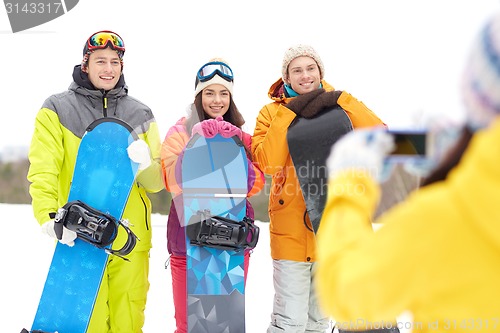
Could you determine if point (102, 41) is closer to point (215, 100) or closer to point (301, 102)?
point (215, 100)

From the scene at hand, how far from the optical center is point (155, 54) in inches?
433

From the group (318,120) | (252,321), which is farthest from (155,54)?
(318,120)

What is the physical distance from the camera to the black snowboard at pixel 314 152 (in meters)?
3.15

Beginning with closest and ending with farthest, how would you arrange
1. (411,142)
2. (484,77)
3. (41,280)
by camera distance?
(484,77)
(411,142)
(41,280)

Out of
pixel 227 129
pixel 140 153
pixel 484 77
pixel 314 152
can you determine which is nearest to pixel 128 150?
pixel 140 153

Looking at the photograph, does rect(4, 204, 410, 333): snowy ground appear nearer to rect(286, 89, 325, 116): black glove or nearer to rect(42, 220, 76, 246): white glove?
rect(42, 220, 76, 246): white glove

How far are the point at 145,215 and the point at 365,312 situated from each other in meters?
2.39

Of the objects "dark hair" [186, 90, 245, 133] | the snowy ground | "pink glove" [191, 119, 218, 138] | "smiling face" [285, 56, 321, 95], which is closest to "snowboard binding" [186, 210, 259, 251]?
"pink glove" [191, 119, 218, 138]

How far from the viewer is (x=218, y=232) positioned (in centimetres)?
310

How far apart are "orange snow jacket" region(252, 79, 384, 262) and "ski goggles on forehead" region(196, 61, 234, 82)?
1.07 feet

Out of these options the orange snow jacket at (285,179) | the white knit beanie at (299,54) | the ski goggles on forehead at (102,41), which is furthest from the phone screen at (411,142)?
the ski goggles on forehead at (102,41)

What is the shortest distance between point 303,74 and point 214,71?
0.49 metres

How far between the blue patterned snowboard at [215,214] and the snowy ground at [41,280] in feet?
3.06

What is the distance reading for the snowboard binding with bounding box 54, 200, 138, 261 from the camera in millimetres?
2945
